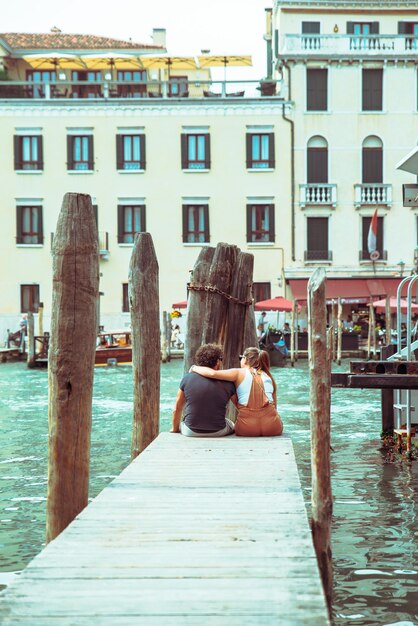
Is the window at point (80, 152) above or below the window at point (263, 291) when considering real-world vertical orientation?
above

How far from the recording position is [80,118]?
1549 inches

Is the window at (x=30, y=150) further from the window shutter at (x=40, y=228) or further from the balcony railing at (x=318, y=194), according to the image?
the balcony railing at (x=318, y=194)

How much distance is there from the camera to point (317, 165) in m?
39.2

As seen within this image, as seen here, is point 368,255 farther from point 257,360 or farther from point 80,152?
point 257,360

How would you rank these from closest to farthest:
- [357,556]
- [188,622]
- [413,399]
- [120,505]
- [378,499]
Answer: [188,622], [120,505], [357,556], [378,499], [413,399]

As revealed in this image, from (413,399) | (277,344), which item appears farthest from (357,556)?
(277,344)

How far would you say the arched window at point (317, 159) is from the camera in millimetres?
39125

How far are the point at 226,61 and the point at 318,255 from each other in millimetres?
8138

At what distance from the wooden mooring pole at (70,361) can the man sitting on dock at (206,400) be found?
2.28 m

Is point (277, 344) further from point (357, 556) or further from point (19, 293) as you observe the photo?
point (357, 556)

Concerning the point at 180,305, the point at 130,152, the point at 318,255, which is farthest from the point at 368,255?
the point at 130,152

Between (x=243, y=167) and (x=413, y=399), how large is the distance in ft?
91.1

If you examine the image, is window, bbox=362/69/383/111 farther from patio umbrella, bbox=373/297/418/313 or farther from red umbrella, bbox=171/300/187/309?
red umbrella, bbox=171/300/187/309

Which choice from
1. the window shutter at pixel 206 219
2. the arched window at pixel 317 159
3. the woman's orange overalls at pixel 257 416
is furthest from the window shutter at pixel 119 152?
the woman's orange overalls at pixel 257 416
